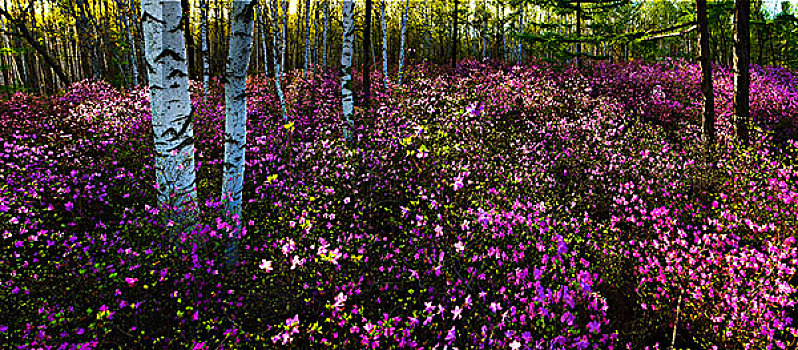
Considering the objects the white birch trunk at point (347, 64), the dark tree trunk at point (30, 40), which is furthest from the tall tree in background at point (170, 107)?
the dark tree trunk at point (30, 40)

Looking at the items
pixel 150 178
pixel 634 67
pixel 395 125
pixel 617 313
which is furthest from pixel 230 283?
pixel 634 67

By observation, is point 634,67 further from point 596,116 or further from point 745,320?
point 745,320

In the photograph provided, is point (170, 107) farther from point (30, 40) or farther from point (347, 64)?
point (30, 40)

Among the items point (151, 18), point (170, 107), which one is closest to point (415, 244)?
point (170, 107)

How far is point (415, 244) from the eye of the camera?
13.5ft

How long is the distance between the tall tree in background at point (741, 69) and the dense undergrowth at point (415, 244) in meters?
0.90

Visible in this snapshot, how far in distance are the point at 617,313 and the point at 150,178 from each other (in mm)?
6114

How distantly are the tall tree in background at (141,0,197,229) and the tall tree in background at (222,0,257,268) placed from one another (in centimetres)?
36

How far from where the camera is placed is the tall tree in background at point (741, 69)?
23.6 ft

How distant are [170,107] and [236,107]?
59 centimetres

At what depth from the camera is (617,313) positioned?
12.3ft

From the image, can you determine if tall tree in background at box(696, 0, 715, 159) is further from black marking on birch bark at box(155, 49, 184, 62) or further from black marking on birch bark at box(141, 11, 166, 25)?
black marking on birch bark at box(141, 11, 166, 25)

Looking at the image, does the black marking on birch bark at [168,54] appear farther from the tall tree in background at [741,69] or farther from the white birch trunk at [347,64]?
the tall tree in background at [741,69]

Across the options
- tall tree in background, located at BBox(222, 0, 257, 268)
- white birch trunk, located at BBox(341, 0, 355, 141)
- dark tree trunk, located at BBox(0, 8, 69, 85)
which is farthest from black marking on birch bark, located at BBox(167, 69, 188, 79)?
dark tree trunk, located at BBox(0, 8, 69, 85)
